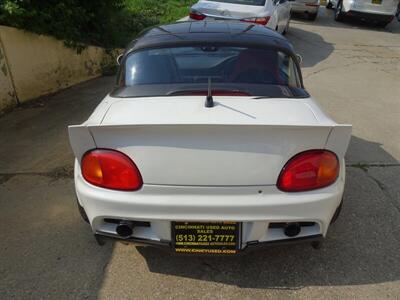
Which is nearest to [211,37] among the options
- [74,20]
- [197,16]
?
[74,20]

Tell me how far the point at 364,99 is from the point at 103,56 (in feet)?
15.7

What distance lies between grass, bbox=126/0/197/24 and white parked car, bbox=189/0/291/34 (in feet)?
9.41

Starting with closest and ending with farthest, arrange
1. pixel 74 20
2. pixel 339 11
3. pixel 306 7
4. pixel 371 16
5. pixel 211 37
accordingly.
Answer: pixel 211 37
pixel 74 20
pixel 371 16
pixel 306 7
pixel 339 11

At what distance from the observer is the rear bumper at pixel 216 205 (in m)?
2.08

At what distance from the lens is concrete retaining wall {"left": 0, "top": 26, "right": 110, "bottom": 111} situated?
5.27 metres

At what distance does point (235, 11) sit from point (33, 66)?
12.5ft

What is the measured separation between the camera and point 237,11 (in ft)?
24.3

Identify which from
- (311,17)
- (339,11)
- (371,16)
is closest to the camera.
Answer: (371,16)

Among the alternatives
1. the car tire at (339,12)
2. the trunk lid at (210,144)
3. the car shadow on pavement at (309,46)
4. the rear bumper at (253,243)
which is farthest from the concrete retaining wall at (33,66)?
the car tire at (339,12)

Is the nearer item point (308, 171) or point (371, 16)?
point (308, 171)

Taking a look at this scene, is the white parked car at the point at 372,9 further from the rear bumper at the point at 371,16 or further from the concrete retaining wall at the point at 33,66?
the concrete retaining wall at the point at 33,66

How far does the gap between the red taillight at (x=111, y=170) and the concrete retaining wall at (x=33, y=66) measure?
3729 millimetres

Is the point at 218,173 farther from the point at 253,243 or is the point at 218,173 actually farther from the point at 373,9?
the point at 373,9

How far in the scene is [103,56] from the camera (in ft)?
24.7
